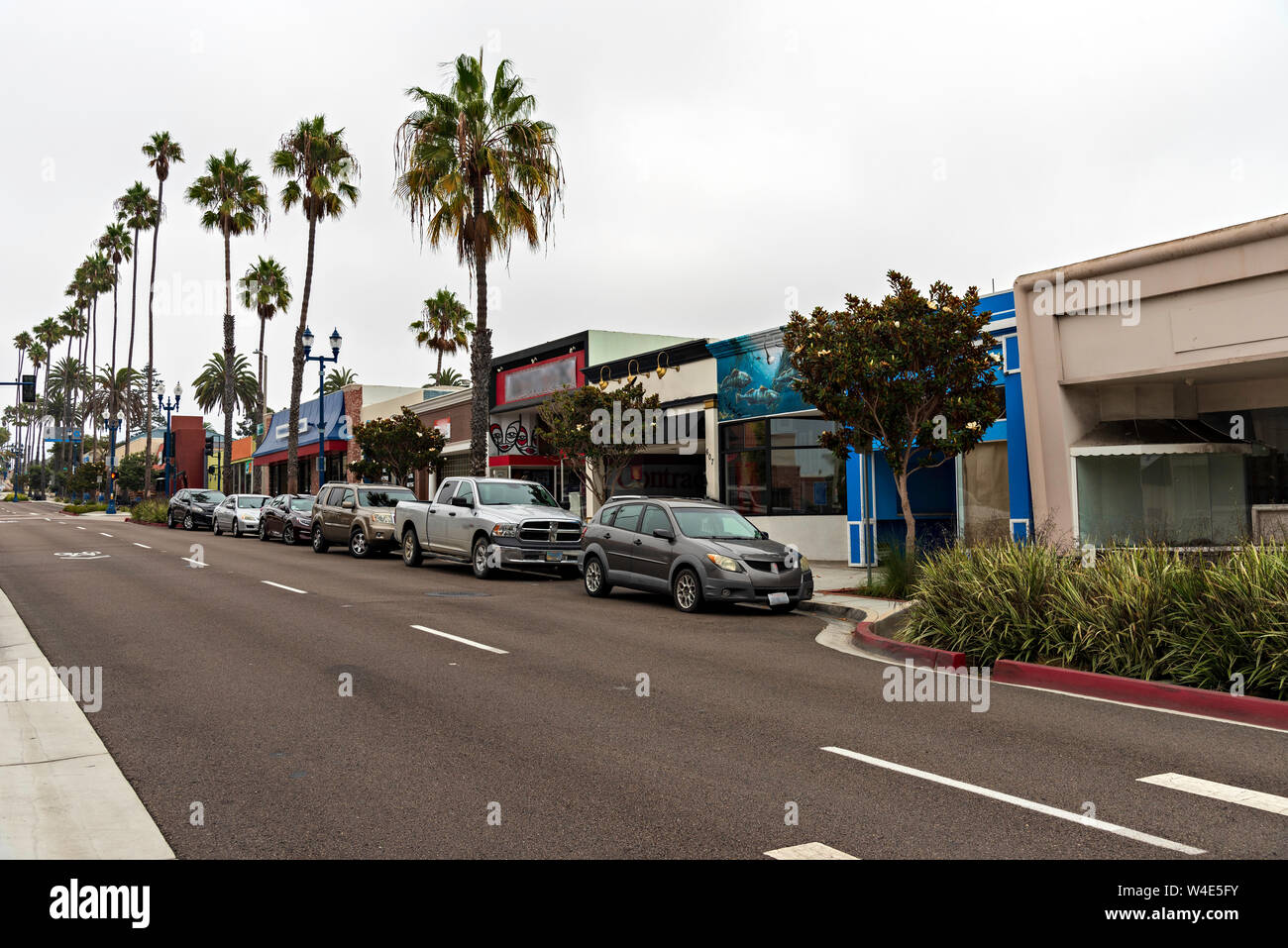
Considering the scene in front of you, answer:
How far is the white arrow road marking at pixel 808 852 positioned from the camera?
15.4ft

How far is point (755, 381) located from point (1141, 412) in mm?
9107

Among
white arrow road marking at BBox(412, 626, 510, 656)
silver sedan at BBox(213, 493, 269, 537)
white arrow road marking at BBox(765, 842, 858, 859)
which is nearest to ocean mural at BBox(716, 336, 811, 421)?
white arrow road marking at BBox(412, 626, 510, 656)

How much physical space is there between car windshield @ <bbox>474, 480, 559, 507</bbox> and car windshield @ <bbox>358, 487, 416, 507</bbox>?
540cm

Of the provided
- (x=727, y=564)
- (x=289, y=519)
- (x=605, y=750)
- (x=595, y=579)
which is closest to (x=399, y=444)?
(x=289, y=519)

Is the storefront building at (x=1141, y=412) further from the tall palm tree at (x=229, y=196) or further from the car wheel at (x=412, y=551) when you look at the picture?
the tall palm tree at (x=229, y=196)

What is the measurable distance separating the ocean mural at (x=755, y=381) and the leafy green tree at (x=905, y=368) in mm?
6739

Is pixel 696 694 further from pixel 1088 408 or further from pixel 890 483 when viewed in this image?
pixel 890 483

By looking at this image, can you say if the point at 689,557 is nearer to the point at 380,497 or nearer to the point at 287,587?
the point at 287,587

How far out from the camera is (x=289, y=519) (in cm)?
3091

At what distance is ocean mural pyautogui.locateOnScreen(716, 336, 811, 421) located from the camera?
2323cm

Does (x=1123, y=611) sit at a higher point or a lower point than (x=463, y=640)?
higher

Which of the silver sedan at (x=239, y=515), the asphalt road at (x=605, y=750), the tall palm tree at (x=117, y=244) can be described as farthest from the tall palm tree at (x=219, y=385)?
the asphalt road at (x=605, y=750)

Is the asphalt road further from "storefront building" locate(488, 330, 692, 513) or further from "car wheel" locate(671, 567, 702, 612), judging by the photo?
"storefront building" locate(488, 330, 692, 513)
